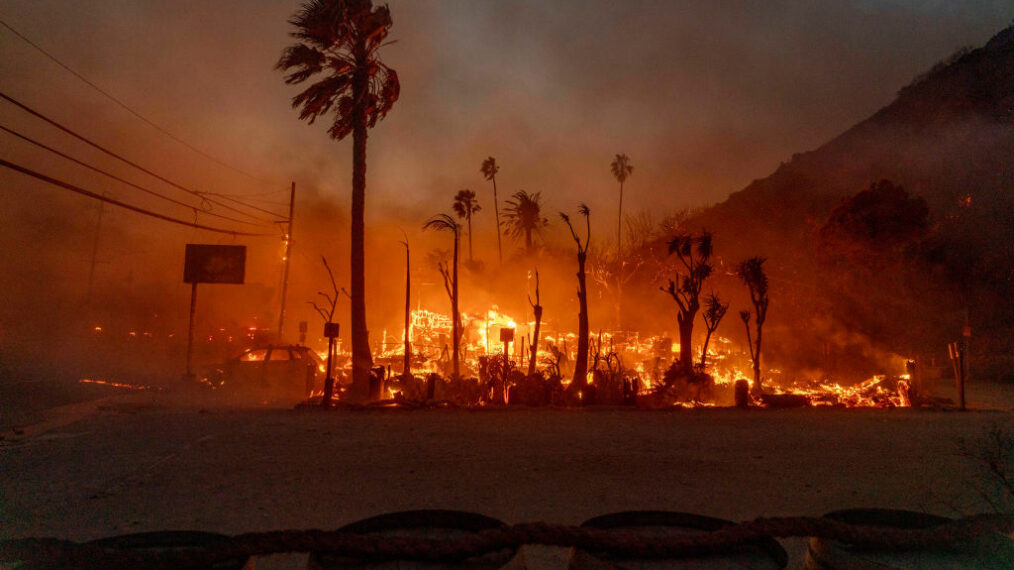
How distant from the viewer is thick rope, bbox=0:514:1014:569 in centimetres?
179

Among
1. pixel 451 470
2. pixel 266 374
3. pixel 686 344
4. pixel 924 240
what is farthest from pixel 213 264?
pixel 924 240

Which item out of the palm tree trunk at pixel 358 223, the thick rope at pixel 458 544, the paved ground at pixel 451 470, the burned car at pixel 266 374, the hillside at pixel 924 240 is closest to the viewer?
the thick rope at pixel 458 544

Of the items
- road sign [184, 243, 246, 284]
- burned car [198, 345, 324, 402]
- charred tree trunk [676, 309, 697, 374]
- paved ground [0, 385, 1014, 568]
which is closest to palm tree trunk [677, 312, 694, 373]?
charred tree trunk [676, 309, 697, 374]

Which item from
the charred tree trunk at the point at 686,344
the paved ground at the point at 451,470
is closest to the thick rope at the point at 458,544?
the paved ground at the point at 451,470

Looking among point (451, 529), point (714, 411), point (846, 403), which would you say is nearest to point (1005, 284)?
point (846, 403)

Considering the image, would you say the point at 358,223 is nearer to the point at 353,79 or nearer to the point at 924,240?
the point at 353,79

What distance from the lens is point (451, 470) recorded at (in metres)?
6.89

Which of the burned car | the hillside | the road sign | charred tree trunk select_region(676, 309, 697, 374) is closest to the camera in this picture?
charred tree trunk select_region(676, 309, 697, 374)

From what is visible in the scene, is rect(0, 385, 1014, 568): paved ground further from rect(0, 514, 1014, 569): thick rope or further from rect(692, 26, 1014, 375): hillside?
rect(692, 26, 1014, 375): hillside

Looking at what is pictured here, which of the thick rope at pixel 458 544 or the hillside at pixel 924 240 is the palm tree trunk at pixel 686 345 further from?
the thick rope at pixel 458 544

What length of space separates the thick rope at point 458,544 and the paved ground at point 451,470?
103 inches

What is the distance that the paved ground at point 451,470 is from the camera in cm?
539

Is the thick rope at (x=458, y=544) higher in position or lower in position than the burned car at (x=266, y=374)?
lower

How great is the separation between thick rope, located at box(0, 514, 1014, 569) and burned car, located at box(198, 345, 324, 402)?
18.4 m
